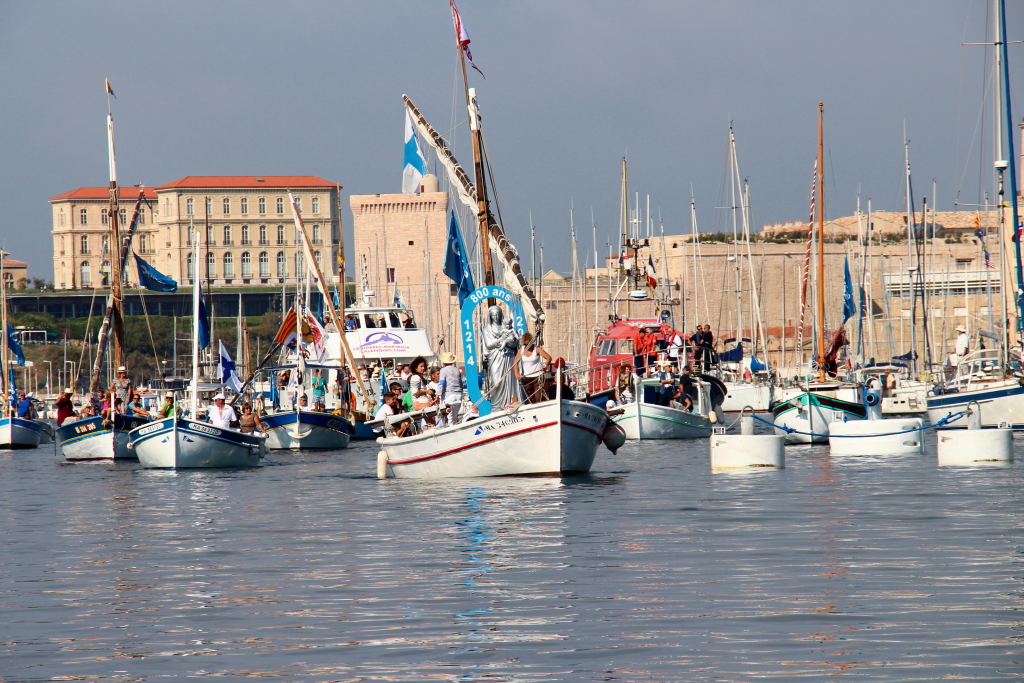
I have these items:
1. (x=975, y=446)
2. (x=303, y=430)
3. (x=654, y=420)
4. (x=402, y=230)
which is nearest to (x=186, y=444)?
(x=303, y=430)

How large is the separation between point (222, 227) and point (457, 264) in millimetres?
130602

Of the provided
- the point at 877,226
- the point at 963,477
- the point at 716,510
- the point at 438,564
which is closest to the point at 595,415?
the point at 716,510

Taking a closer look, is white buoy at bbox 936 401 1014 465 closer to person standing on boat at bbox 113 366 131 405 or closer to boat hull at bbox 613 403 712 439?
boat hull at bbox 613 403 712 439

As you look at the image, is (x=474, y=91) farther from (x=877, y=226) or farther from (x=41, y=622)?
(x=877, y=226)

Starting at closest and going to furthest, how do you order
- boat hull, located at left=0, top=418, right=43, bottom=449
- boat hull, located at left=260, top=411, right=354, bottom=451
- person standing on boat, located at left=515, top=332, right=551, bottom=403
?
person standing on boat, located at left=515, top=332, right=551, bottom=403 < boat hull, located at left=260, top=411, right=354, bottom=451 < boat hull, located at left=0, top=418, right=43, bottom=449

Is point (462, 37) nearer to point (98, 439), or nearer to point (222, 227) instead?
point (98, 439)

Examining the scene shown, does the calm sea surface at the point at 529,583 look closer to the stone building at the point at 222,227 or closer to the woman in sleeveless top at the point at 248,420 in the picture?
the woman in sleeveless top at the point at 248,420

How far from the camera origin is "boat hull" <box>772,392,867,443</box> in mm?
29219

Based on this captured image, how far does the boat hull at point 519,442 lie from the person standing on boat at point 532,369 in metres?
0.62

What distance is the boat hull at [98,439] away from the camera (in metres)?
29.5

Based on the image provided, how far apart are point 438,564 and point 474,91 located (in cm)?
1319

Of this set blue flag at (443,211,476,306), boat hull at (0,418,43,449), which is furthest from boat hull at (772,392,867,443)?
boat hull at (0,418,43,449)

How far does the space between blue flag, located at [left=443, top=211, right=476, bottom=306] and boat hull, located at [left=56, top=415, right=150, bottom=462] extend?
9231 millimetres

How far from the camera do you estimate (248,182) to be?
152 metres
